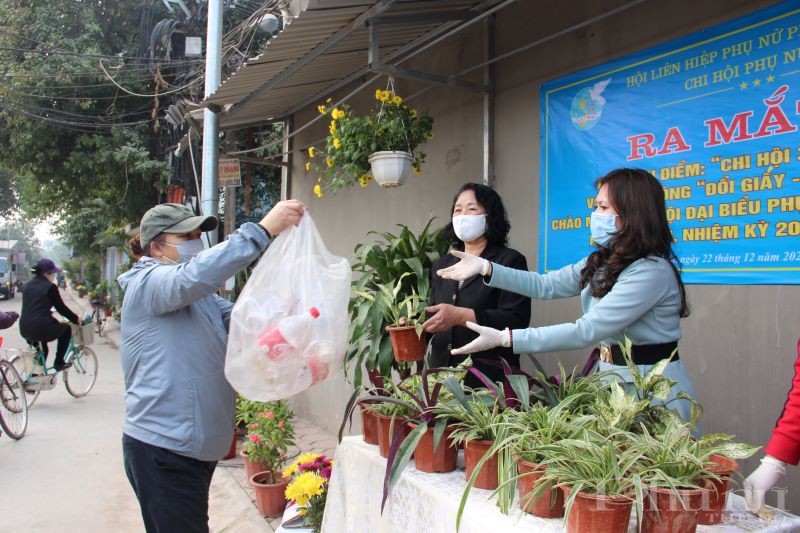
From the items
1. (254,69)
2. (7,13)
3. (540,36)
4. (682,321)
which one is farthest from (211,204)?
(7,13)

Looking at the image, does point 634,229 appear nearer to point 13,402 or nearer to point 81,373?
point 13,402

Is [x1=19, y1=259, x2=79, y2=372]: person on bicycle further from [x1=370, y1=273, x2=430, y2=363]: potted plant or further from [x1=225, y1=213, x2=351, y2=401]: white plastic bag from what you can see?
[x1=225, y1=213, x2=351, y2=401]: white plastic bag

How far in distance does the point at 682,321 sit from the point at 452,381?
1.46 m

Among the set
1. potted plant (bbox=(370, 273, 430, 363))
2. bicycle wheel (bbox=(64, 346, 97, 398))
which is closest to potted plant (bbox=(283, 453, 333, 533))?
potted plant (bbox=(370, 273, 430, 363))

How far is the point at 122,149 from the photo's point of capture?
37.3 feet

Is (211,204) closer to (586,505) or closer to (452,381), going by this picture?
(452,381)

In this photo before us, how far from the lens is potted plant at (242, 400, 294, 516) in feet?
12.2

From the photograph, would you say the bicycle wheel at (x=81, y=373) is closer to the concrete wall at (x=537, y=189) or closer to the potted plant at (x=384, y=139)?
the concrete wall at (x=537, y=189)

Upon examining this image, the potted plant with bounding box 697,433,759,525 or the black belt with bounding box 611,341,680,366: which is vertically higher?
the black belt with bounding box 611,341,680,366

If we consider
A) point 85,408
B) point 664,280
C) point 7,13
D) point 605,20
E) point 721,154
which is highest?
point 7,13

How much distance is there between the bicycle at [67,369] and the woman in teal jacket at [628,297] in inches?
255

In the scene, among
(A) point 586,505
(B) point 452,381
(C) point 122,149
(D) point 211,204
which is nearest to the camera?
(A) point 586,505

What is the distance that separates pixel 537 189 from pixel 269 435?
224cm

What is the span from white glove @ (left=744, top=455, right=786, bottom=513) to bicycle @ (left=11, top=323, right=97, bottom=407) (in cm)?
697
